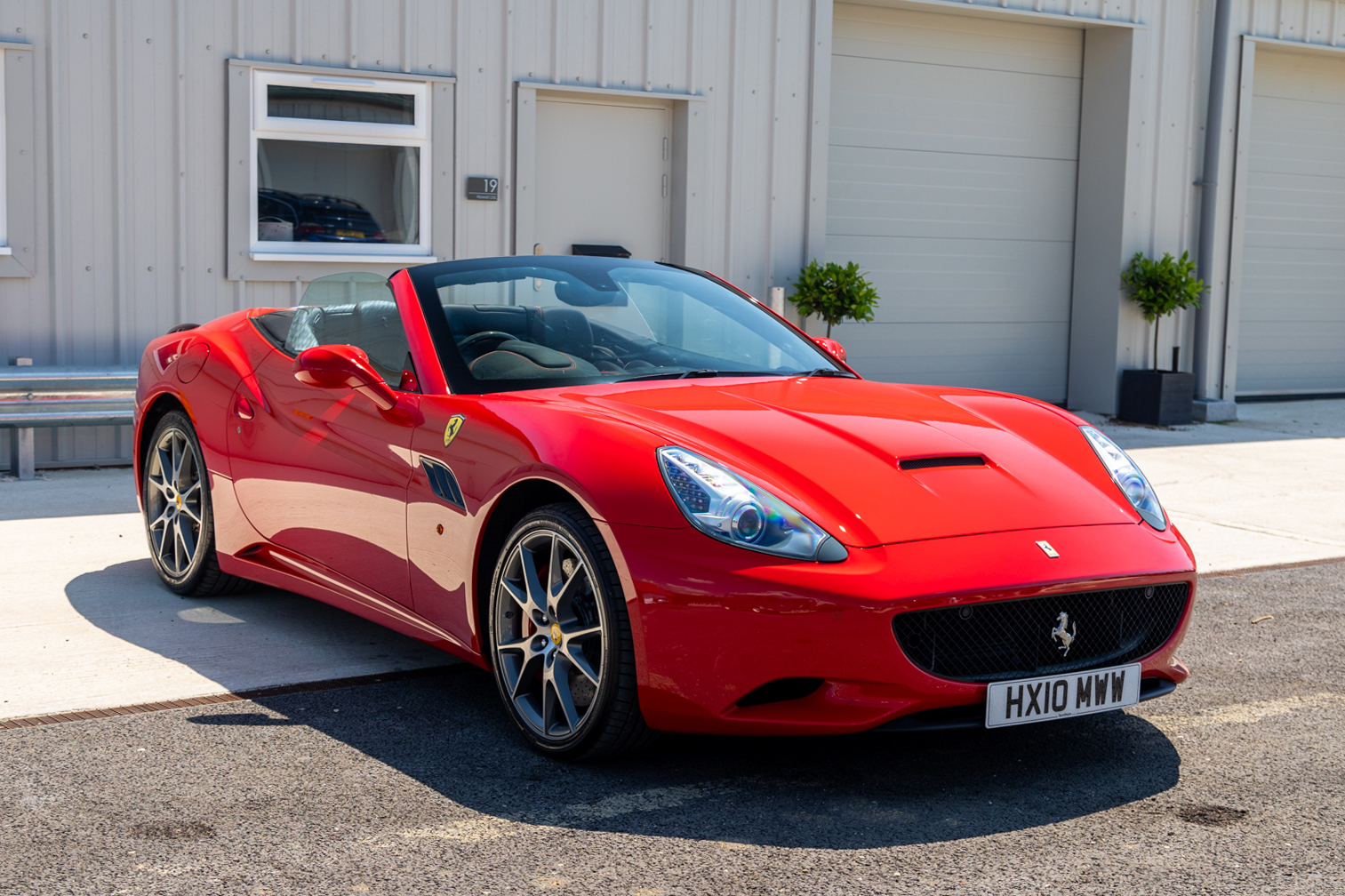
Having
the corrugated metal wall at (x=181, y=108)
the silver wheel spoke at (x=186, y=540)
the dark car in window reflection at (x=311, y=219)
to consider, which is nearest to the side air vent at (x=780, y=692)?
the silver wheel spoke at (x=186, y=540)

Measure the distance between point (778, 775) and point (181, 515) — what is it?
9.10ft

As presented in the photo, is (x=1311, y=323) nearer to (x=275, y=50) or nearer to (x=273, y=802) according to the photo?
(x=275, y=50)

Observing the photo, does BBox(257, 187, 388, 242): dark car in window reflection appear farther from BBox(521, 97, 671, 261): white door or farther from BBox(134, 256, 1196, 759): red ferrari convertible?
BBox(134, 256, 1196, 759): red ferrari convertible

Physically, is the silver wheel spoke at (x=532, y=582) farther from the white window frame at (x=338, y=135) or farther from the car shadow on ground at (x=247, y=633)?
the white window frame at (x=338, y=135)

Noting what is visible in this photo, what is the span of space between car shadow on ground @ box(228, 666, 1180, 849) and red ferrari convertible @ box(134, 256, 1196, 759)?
6.8 inches

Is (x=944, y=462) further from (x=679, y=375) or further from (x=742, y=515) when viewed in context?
(x=679, y=375)

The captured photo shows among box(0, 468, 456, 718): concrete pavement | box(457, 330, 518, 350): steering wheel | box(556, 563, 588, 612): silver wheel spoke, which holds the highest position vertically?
box(457, 330, 518, 350): steering wheel

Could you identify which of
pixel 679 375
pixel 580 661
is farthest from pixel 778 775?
pixel 679 375

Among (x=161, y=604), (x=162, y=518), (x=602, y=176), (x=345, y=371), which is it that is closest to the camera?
(x=345, y=371)

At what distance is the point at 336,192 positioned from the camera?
358 inches

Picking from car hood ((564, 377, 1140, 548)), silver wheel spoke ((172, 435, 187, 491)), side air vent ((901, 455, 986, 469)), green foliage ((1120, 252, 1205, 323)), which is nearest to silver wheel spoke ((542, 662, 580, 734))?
car hood ((564, 377, 1140, 548))

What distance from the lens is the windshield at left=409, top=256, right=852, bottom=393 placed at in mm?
4074

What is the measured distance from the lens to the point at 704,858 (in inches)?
113

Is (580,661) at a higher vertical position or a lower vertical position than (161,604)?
higher
